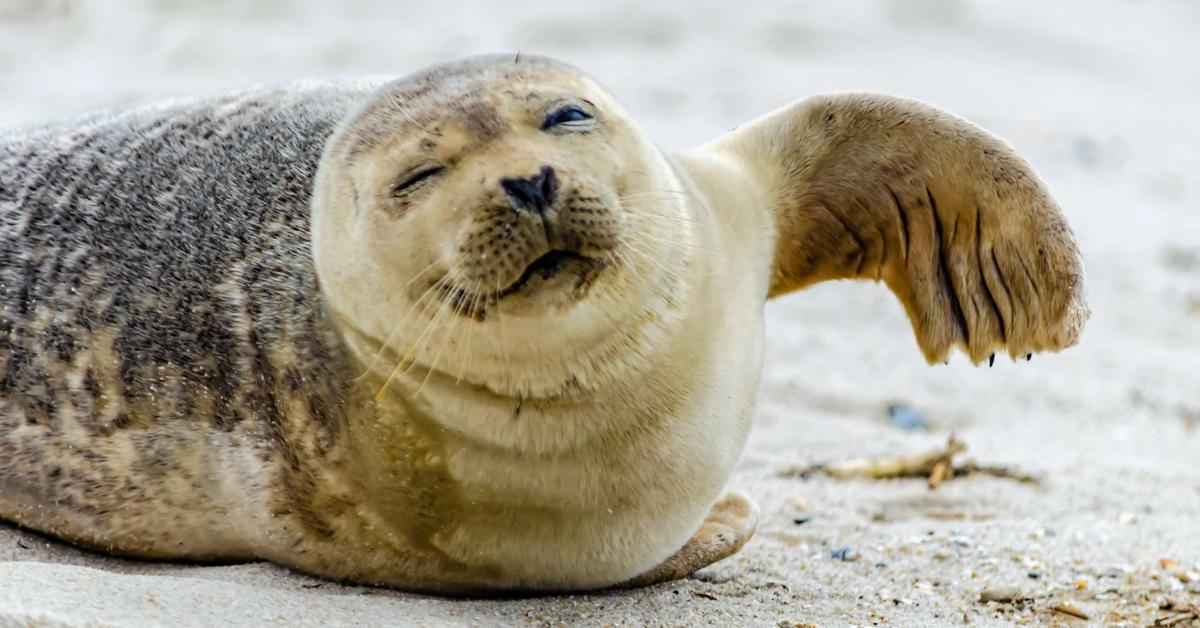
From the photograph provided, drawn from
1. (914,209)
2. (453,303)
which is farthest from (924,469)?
(453,303)

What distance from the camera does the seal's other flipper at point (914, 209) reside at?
3.33 metres

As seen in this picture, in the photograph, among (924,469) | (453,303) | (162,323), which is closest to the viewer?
(453,303)

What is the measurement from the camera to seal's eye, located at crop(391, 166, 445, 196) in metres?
2.70

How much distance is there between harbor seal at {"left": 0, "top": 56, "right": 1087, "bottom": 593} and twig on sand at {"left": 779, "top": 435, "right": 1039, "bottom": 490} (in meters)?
0.81

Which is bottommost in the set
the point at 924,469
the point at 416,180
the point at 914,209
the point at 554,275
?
the point at 924,469

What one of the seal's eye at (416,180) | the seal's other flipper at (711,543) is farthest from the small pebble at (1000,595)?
the seal's eye at (416,180)

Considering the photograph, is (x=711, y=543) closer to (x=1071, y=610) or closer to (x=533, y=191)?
(x=1071, y=610)

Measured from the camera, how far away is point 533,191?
2.56 m

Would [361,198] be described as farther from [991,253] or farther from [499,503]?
[991,253]

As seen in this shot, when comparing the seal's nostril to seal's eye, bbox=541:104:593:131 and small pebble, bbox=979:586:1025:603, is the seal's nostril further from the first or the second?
small pebble, bbox=979:586:1025:603

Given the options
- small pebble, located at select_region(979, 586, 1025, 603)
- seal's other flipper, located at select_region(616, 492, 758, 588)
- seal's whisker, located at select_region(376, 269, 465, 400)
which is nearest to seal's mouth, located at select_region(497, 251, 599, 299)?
seal's whisker, located at select_region(376, 269, 465, 400)

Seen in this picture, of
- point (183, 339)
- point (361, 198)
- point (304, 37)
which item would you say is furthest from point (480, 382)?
point (304, 37)

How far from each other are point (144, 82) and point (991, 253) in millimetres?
6628

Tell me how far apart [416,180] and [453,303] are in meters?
0.24
